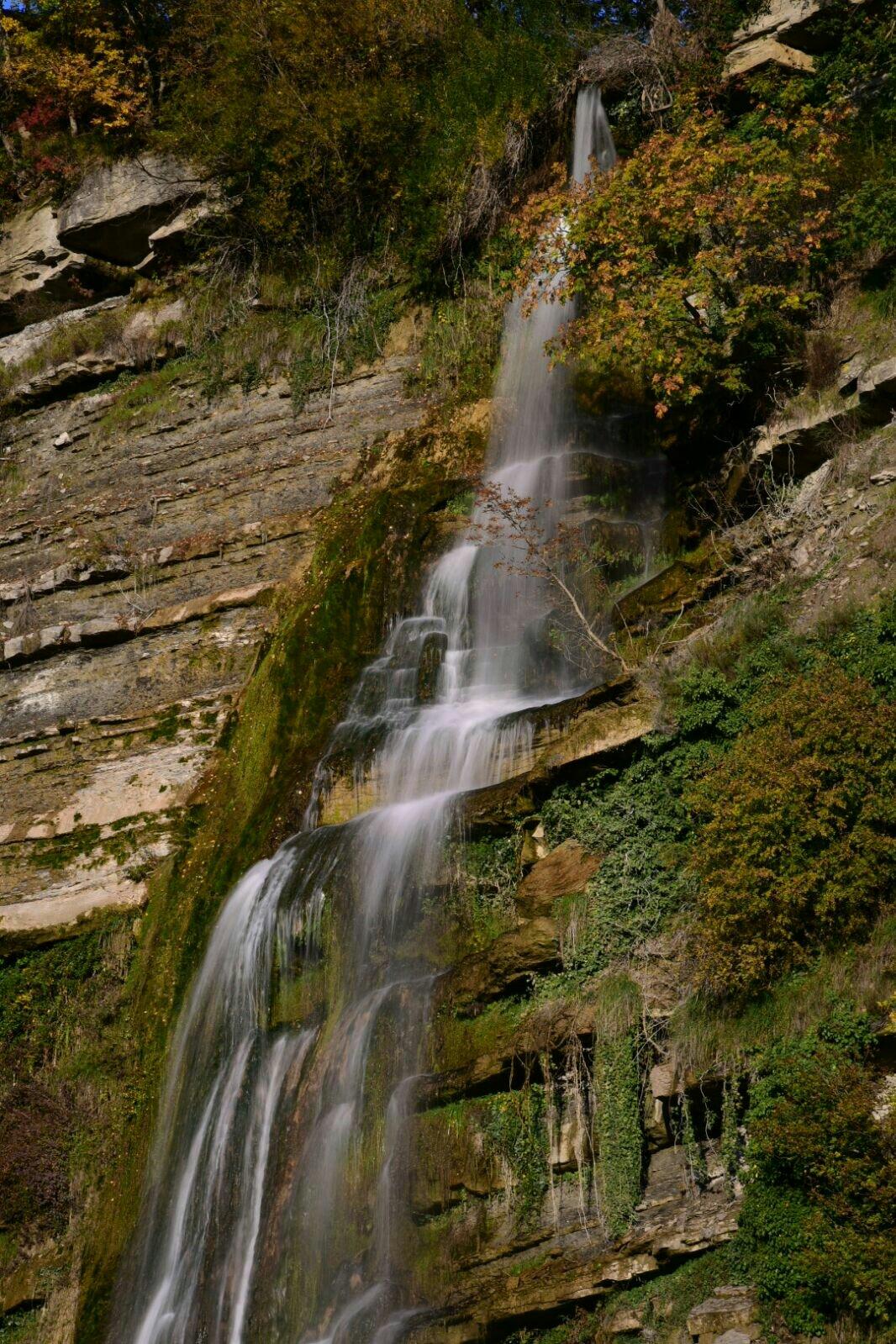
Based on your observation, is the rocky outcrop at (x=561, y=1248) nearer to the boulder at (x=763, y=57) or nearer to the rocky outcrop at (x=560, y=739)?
the rocky outcrop at (x=560, y=739)

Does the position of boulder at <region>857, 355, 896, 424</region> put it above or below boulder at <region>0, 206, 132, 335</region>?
below

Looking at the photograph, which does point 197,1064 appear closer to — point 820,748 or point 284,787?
point 284,787

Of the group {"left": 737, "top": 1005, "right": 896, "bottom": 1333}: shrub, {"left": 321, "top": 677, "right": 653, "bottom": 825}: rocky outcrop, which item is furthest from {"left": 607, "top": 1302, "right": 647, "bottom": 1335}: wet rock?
{"left": 321, "top": 677, "right": 653, "bottom": 825}: rocky outcrop

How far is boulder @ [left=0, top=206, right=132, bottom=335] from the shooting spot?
23.0 meters

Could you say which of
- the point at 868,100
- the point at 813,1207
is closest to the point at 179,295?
the point at 868,100

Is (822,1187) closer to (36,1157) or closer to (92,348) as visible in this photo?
(36,1157)

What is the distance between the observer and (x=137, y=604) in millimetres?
18703

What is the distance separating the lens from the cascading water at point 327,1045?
30.8ft

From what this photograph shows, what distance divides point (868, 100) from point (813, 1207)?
13.1 m

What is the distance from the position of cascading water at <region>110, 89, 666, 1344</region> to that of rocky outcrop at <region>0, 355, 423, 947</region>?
3747mm

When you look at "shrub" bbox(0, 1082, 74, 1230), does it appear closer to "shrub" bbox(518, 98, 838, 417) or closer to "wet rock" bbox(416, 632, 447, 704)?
"wet rock" bbox(416, 632, 447, 704)

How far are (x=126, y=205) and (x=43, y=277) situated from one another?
210cm

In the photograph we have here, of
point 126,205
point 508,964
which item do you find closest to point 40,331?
point 126,205

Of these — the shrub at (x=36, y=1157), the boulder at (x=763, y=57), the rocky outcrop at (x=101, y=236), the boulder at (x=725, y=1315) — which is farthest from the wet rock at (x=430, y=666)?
the rocky outcrop at (x=101, y=236)
